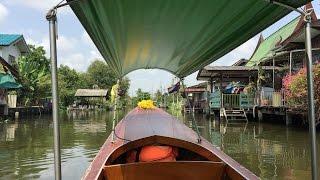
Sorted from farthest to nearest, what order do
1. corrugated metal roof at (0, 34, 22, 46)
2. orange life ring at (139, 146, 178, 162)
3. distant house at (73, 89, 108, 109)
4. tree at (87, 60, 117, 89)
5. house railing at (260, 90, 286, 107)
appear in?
tree at (87, 60, 117, 89) → distant house at (73, 89, 108, 109) → corrugated metal roof at (0, 34, 22, 46) → house railing at (260, 90, 286, 107) → orange life ring at (139, 146, 178, 162)

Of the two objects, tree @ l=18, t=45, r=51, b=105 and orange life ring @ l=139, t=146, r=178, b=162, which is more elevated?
tree @ l=18, t=45, r=51, b=105

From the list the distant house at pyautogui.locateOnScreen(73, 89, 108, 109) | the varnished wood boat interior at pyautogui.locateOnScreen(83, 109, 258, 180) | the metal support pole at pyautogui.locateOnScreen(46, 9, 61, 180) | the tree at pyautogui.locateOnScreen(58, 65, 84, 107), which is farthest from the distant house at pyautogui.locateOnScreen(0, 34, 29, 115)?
the metal support pole at pyautogui.locateOnScreen(46, 9, 61, 180)

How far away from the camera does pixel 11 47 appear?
37.8m

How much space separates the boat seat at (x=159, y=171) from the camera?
4.03 meters

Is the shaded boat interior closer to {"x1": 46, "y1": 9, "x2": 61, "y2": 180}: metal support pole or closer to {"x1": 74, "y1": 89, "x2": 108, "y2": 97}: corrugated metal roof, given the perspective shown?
{"x1": 46, "y1": 9, "x2": 61, "y2": 180}: metal support pole

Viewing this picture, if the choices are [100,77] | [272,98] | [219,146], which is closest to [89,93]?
[100,77]

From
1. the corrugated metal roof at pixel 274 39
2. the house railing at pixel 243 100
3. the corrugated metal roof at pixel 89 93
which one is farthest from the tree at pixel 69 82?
the house railing at pixel 243 100

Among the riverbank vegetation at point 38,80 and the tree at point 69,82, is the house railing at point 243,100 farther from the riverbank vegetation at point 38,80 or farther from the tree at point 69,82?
the tree at point 69,82

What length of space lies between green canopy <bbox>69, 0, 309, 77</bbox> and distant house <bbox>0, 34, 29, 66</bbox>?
32.4 meters

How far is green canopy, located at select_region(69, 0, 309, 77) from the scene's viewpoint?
334cm

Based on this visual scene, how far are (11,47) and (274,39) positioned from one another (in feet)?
70.5

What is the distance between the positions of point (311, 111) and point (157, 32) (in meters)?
1.65

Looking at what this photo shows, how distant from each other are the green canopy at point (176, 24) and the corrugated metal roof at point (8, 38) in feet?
106

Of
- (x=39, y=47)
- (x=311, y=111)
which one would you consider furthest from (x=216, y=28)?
(x=39, y=47)
